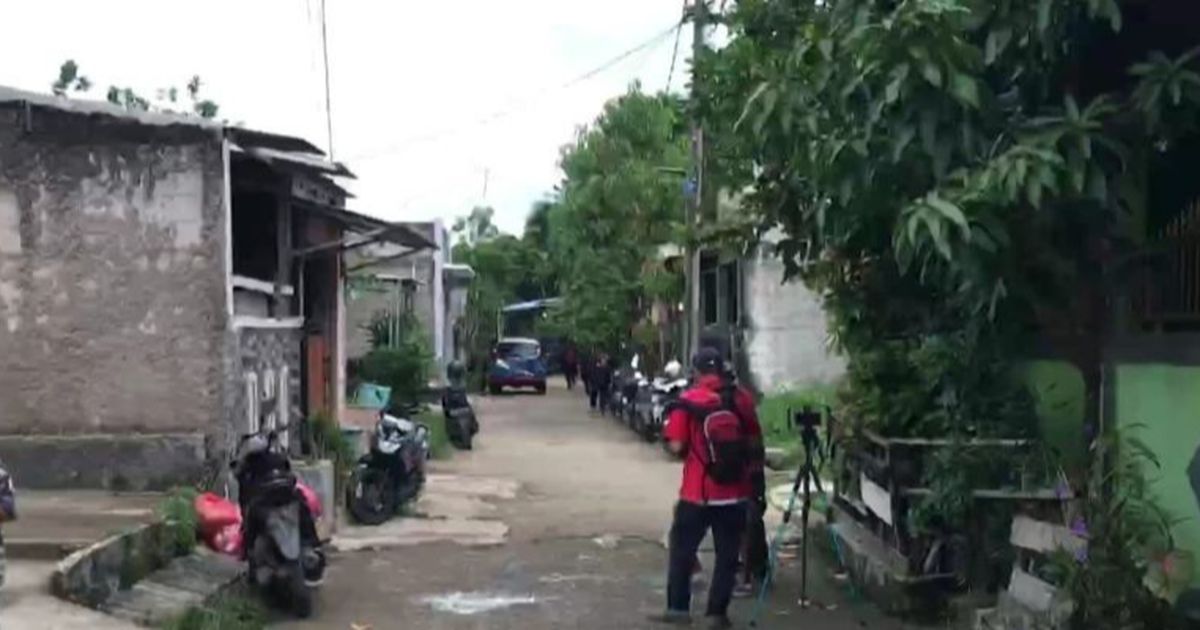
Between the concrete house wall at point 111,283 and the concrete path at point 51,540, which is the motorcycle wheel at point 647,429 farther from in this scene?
the concrete path at point 51,540

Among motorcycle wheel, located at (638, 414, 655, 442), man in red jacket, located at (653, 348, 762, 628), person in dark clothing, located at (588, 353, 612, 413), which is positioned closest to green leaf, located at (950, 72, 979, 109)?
man in red jacket, located at (653, 348, 762, 628)

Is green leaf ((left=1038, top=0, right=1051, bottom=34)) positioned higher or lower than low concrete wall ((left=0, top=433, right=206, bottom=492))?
higher

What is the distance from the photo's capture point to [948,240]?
6137mm

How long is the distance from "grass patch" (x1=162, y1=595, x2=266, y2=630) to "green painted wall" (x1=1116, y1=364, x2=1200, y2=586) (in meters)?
4.90

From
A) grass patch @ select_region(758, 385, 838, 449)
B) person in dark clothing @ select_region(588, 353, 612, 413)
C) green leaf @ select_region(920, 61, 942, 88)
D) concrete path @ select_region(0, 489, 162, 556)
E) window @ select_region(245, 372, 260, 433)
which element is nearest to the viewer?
green leaf @ select_region(920, 61, 942, 88)

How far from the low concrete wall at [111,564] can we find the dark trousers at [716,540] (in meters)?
3.22

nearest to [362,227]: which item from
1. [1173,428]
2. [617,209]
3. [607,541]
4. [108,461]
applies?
[607,541]

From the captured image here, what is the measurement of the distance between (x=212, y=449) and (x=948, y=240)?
7.82m

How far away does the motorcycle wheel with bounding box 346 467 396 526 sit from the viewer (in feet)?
48.6

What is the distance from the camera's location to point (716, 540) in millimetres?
9602

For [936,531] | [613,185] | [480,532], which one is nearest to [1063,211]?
[936,531]

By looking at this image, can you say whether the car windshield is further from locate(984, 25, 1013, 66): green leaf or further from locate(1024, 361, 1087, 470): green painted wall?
locate(984, 25, 1013, 66): green leaf

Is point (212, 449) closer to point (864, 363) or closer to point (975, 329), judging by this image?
point (864, 363)

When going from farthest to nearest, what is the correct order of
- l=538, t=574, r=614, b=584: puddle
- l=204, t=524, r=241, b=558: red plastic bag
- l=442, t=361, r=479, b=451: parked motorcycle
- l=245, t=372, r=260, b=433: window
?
l=442, t=361, r=479, b=451: parked motorcycle, l=245, t=372, r=260, b=433: window, l=538, t=574, r=614, b=584: puddle, l=204, t=524, r=241, b=558: red plastic bag
